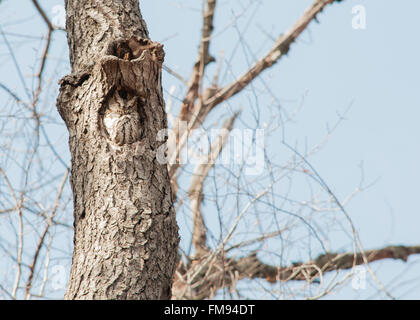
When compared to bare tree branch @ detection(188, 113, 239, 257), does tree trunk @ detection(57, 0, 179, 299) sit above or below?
below

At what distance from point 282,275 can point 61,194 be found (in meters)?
2.01

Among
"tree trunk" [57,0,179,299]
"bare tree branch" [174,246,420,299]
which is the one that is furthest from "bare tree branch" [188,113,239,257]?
"tree trunk" [57,0,179,299]

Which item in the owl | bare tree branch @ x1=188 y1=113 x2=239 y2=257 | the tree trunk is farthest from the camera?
bare tree branch @ x1=188 y1=113 x2=239 y2=257

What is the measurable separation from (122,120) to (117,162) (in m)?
0.19

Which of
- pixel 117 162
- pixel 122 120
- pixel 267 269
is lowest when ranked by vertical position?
pixel 117 162

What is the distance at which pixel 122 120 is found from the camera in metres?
2.32

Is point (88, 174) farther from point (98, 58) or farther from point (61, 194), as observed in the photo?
point (61, 194)

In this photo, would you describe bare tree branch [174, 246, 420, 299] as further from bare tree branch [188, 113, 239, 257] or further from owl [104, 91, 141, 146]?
owl [104, 91, 141, 146]

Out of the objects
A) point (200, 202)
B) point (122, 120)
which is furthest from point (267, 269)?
point (122, 120)

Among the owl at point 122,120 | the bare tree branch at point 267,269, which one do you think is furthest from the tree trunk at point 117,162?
the bare tree branch at point 267,269

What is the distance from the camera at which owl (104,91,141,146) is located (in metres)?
2.30

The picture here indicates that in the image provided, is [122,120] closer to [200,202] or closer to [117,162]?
[117,162]

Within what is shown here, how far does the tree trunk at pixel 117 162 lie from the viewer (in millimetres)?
2027
